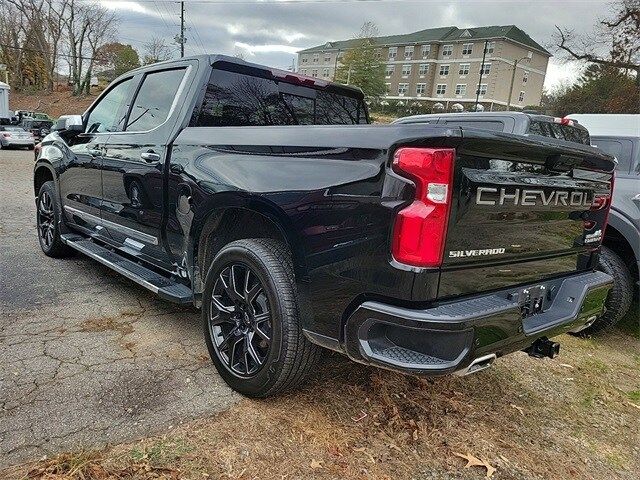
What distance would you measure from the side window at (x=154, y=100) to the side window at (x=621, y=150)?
4.06 metres

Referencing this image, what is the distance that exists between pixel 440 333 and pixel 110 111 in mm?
3781

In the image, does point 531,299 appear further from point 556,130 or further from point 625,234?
point 556,130

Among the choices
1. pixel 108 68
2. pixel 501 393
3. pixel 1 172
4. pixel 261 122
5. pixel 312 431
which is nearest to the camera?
pixel 312 431

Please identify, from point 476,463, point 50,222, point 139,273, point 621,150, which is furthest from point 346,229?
point 50,222

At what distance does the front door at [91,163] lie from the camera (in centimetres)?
412

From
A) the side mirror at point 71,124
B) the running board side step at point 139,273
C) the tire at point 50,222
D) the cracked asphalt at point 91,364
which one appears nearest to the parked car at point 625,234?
the cracked asphalt at point 91,364

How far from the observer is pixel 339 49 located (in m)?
71.4

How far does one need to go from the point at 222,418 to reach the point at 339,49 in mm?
75077

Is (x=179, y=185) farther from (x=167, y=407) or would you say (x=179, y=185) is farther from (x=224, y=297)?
(x=167, y=407)

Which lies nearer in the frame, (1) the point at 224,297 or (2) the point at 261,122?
(1) the point at 224,297

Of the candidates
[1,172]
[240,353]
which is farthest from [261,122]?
[1,172]

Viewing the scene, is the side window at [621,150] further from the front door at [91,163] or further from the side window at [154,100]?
the front door at [91,163]

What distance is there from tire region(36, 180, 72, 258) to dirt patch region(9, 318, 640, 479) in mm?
3502

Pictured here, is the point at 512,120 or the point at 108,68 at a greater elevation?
the point at 108,68
